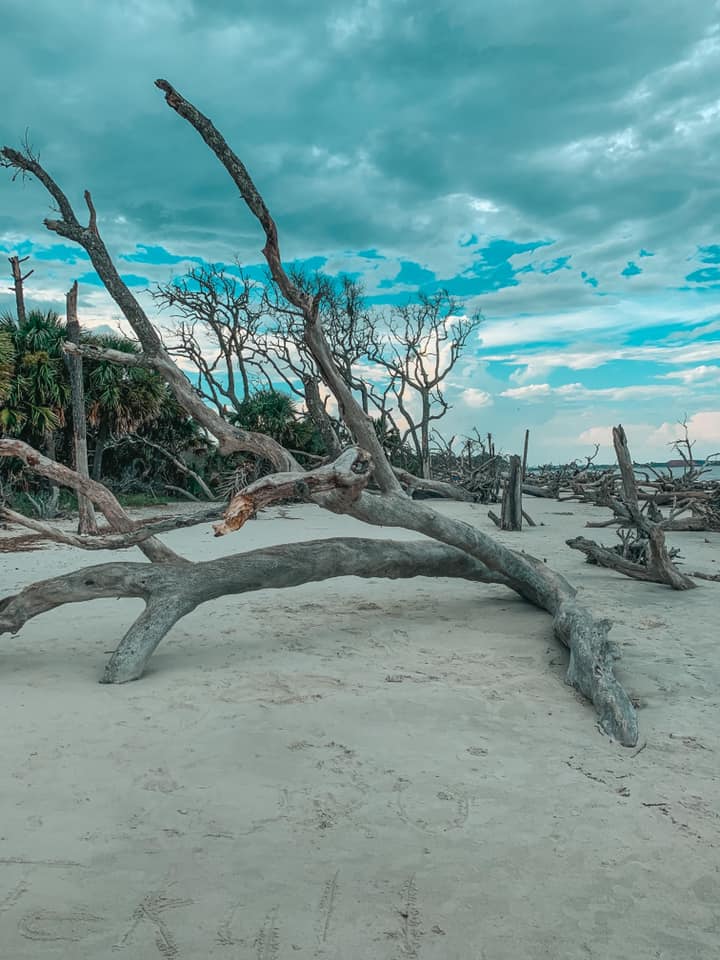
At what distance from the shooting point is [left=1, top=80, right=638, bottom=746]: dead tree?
440cm

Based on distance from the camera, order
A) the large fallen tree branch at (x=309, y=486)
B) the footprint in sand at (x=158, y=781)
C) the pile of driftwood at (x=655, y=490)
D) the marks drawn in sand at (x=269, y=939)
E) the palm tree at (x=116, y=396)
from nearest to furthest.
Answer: the marks drawn in sand at (x=269, y=939), the footprint in sand at (x=158, y=781), the large fallen tree branch at (x=309, y=486), the pile of driftwood at (x=655, y=490), the palm tree at (x=116, y=396)

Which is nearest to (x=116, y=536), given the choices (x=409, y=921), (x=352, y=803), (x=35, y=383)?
(x=352, y=803)

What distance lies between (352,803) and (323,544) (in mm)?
2793

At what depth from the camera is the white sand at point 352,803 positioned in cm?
221

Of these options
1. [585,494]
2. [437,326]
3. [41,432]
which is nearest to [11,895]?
[41,432]

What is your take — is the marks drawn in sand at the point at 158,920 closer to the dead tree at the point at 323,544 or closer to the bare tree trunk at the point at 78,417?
the dead tree at the point at 323,544

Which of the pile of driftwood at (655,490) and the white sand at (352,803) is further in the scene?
the pile of driftwood at (655,490)

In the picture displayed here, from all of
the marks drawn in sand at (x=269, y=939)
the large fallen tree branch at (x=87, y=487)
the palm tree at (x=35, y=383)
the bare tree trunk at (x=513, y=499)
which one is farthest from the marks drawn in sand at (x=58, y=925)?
the palm tree at (x=35, y=383)

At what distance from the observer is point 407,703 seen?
4.08 m

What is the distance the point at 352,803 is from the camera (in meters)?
2.97

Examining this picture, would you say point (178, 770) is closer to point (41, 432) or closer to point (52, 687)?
point (52, 687)

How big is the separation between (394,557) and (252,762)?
289cm

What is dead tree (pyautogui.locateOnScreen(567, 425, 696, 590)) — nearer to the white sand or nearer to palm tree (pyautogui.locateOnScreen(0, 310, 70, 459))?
the white sand

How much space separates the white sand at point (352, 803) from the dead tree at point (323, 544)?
22 centimetres
